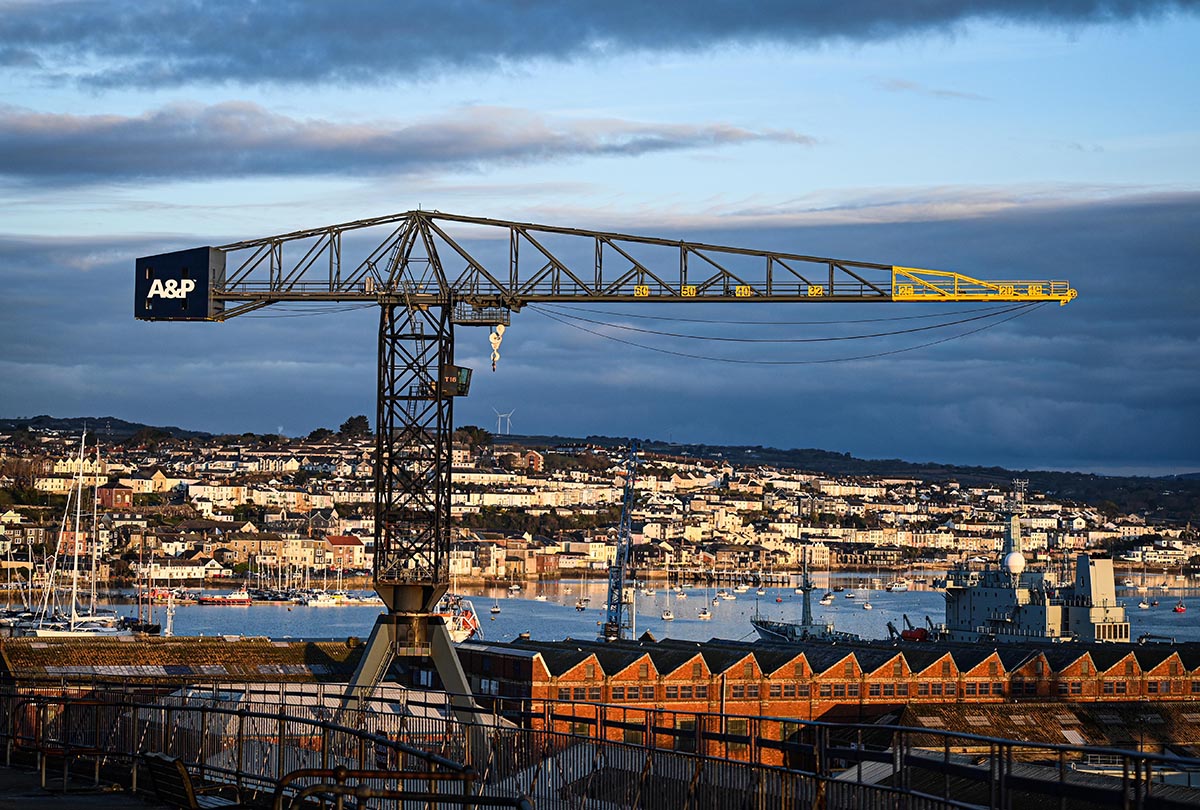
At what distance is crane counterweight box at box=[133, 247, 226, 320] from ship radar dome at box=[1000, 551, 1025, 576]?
179ft

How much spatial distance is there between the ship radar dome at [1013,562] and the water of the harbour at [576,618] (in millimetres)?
33736

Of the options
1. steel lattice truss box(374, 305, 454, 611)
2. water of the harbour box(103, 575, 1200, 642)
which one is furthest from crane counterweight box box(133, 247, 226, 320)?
water of the harbour box(103, 575, 1200, 642)

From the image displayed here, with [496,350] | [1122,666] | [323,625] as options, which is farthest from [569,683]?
[323,625]

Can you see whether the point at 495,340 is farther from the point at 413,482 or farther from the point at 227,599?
the point at 227,599

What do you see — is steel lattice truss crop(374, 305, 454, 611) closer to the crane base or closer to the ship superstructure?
the crane base

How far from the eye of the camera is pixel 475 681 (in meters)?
56.1

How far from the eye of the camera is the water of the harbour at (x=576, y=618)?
13338 centimetres

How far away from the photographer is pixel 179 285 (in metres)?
44.1

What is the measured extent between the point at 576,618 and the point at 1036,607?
2891 inches

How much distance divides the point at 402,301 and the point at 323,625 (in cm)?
10048

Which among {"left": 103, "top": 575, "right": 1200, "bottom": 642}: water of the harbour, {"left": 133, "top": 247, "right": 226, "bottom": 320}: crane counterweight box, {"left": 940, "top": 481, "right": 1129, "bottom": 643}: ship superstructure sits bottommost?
{"left": 103, "top": 575, "right": 1200, "bottom": 642}: water of the harbour

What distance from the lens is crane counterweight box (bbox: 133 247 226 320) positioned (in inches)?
1727

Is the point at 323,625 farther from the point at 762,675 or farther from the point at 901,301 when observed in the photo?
the point at 901,301

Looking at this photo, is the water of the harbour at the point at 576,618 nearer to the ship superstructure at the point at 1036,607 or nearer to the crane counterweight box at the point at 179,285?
the ship superstructure at the point at 1036,607
